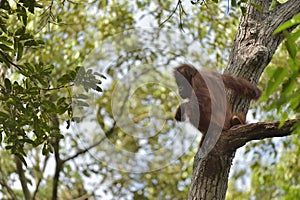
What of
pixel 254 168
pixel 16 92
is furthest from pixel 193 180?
pixel 254 168

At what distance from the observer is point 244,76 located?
2318 mm

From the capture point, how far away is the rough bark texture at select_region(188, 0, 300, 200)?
212cm

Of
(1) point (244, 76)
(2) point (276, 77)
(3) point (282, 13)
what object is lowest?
(2) point (276, 77)

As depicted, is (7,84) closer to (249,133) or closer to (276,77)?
(249,133)

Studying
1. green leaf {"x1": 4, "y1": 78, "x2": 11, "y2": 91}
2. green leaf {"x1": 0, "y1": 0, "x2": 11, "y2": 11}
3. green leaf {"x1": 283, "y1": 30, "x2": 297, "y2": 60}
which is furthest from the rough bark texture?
green leaf {"x1": 283, "y1": 30, "x2": 297, "y2": 60}

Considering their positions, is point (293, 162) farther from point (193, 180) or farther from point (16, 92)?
point (16, 92)

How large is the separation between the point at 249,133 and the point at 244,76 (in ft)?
1.00

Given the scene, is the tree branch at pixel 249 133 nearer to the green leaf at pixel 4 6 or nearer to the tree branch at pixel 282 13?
the tree branch at pixel 282 13

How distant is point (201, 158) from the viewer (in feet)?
7.19

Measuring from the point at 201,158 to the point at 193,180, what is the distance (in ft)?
0.27

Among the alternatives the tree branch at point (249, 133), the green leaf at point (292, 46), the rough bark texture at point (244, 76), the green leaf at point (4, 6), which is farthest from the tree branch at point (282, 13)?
the green leaf at point (292, 46)

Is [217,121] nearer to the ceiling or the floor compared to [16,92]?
nearer to the floor

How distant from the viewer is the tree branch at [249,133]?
6.61ft

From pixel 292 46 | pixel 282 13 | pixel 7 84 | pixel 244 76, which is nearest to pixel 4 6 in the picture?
pixel 7 84
